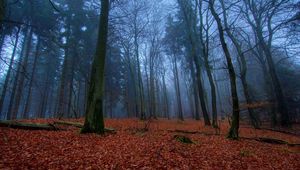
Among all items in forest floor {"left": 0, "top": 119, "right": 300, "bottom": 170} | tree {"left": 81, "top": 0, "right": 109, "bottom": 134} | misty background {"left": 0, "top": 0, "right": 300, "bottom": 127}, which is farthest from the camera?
misty background {"left": 0, "top": 0, "right": 300, "bottom": 127}

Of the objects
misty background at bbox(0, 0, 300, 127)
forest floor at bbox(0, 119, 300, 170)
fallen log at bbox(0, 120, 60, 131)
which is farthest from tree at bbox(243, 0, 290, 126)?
fallen log at bbox(0, 120, 60, 131)

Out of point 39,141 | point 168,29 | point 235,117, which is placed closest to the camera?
point 39,141

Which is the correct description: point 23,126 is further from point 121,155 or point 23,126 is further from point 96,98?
point 121,155

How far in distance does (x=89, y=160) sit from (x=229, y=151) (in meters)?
5.01

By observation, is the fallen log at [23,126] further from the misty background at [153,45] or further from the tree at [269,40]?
the tree at [269,40]

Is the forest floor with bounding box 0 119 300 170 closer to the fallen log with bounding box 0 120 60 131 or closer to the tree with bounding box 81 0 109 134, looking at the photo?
the tree with bounding box 81 0 109 134

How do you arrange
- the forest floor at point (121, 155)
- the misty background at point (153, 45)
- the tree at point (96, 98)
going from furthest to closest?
the misty background at point (153, 45) → the tree at point (96, 98) → the forest floor at point (121, 155)

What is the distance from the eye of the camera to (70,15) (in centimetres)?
1894

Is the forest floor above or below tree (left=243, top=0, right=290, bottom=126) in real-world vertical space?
below

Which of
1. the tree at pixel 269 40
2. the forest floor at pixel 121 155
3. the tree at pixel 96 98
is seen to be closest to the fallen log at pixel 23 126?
the forest floor at pixel 121 155

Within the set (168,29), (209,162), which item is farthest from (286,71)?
(209,162)

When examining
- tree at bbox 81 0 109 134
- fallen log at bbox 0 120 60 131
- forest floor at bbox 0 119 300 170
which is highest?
tree at bbox 81 0 109 134

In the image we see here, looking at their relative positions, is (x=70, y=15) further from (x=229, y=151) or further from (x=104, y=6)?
(x=229, y=151)

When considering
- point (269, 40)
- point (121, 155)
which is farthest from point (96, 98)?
point (269, 40)
